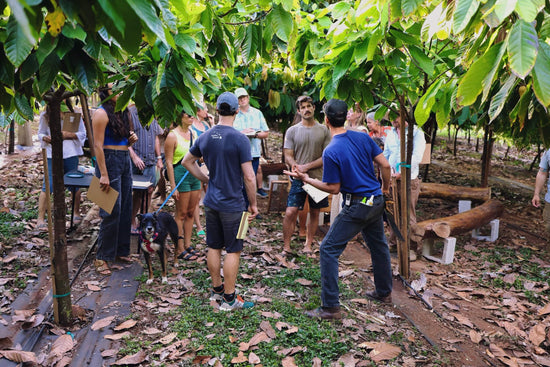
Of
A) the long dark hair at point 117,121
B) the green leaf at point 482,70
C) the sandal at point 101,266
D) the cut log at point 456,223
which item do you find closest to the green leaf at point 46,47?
the green leaf at point 482,70

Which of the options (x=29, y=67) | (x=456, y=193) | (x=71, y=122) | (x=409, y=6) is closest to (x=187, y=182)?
(x=71, y=122)

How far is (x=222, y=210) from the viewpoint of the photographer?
A: 4.07m

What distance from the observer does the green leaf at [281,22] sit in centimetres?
267

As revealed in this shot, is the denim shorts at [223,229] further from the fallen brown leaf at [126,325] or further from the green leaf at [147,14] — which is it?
the green leaf at [147,14]

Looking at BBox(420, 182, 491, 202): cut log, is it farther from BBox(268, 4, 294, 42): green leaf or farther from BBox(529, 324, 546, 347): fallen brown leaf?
BBox(268, 4, 294, 42): green leaf

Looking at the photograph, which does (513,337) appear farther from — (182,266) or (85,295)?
(85,295)

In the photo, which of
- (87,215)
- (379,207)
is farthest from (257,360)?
(87,215)

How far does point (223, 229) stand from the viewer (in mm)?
4148

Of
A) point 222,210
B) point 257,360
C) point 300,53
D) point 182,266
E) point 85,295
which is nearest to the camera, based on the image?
point 257,360

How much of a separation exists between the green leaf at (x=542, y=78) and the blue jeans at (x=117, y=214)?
4475 millimetres

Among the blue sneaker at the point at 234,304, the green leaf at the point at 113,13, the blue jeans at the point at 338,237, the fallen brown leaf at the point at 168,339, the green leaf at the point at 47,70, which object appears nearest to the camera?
the green leaf at the point at 113,13

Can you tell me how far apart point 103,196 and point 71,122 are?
1.84m

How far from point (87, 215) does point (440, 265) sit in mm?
5356

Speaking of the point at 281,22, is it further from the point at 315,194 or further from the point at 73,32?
the point at 315,194
